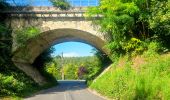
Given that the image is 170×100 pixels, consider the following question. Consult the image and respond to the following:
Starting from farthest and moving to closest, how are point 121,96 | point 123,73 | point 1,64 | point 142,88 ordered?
point 1,64, point 123,73, point 121,96, point 142,88

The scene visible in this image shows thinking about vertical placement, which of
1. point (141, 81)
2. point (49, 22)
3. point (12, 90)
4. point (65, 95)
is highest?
point (49, 22)

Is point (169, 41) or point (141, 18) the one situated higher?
point (141, 18)

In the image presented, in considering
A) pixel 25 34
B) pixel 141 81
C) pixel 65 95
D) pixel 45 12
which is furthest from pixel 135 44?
pixel 25 34

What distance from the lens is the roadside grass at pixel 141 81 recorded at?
19703 millimetres

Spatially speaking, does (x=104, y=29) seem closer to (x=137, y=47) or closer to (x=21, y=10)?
(x=137, y=47)

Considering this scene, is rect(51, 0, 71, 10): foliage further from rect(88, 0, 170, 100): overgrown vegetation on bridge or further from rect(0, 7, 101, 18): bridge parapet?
rect(88, 0, 170, 100): overgrown vegetation on bridge

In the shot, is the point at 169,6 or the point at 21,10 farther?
the point at 21,10

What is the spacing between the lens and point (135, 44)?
30000 millimetres

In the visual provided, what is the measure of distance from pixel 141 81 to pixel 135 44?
8026mm

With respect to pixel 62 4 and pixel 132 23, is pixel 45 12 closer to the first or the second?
pixel 62 4

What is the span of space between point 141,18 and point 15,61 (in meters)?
12.7

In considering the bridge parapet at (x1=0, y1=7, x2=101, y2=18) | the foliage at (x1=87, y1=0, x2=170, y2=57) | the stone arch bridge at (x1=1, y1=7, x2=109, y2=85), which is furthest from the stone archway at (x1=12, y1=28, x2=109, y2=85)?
the foliage at (x1=87, y1=0, x2=170, y2=57)

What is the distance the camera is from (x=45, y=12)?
34.0 meters

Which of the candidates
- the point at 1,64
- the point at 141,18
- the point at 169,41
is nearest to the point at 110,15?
the point at 141,18
